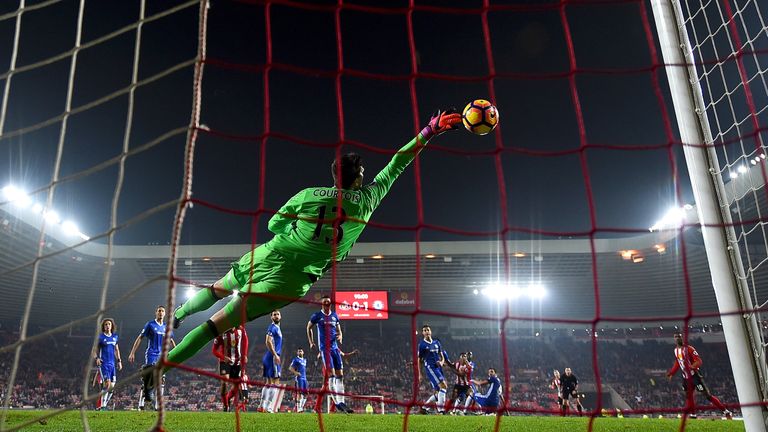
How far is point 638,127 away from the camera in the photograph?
19.4m

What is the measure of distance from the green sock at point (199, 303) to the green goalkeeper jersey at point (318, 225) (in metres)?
0.58

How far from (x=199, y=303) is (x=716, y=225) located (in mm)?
3561

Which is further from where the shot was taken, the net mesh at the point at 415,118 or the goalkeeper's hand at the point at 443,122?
the goalkeeper's hand at the point at 443,122

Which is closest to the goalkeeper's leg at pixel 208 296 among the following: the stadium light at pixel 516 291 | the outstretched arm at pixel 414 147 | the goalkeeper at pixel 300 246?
the goalkeeper at pixel 300 246

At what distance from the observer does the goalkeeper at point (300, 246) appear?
397cm

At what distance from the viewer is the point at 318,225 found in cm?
400

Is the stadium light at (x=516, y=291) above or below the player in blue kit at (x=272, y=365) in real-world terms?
above

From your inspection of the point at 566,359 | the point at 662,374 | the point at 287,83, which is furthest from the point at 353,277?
the point at 662,374

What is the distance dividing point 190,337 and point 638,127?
19.1 meters

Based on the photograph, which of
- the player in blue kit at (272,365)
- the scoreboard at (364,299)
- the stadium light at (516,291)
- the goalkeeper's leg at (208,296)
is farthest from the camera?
the stadium light at (516,291)

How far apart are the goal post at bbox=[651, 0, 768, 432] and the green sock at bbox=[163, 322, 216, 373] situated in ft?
10.7

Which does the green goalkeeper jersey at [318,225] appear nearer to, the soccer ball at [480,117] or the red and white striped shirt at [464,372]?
the soccer ball at [480,117]

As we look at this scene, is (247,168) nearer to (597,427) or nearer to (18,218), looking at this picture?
(18,218)

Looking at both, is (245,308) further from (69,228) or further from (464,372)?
(69,228)
